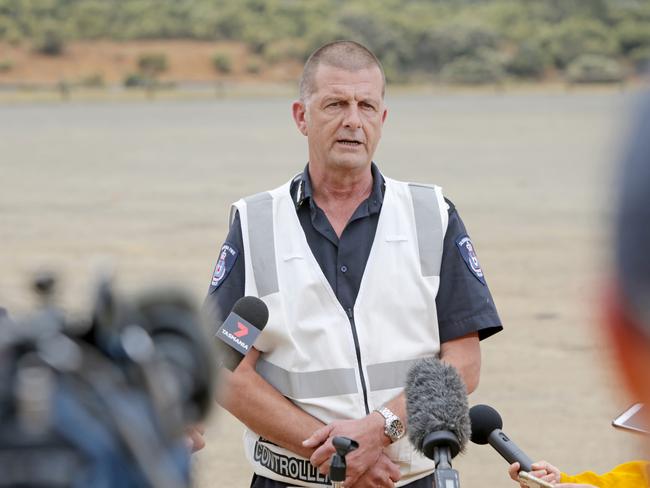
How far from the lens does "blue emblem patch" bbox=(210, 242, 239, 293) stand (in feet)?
14.4

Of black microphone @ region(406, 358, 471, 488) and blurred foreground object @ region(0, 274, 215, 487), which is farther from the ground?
black microphone @ region(406, 358, 471, 488)

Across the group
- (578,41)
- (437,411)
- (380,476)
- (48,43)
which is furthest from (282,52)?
(437,411)

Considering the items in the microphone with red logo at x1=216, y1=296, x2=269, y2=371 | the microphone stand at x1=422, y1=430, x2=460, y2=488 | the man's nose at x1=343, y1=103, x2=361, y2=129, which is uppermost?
the man's nose at x1=343, y1=103, x2=361, y2=129

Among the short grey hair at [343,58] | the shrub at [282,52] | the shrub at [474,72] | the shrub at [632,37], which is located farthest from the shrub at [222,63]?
the short grey hair at [343,58]

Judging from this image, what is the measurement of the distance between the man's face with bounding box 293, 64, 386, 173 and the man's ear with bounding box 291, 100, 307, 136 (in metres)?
0.10

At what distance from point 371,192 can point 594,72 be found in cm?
7642

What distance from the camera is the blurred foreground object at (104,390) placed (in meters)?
0.97

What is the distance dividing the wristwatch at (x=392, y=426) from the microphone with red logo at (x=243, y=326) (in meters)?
0.54

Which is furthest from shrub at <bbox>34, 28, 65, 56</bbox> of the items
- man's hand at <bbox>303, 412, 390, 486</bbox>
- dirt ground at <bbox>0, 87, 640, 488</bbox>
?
man's hand at <bbox>303, 412, 390, 486</bbox>

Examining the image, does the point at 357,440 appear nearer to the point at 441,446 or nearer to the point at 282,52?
the point at 441,446

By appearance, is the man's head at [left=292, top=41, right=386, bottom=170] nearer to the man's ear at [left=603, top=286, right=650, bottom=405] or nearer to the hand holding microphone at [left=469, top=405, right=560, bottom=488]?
the hand holding microphone at [left=469, top=405, right=560, bottom=488]

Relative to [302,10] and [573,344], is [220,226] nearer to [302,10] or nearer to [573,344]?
[573,344]

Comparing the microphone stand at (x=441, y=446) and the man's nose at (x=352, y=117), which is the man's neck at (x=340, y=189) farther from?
the microphone stand at (x=441, y=446)

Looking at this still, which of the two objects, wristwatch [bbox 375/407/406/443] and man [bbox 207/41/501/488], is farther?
man [bbox 207/41/501/488]
